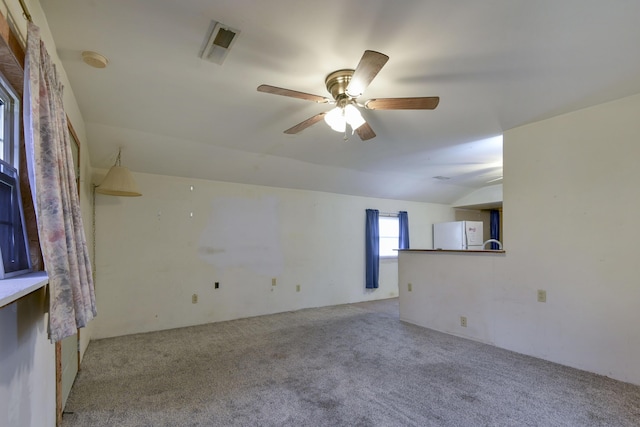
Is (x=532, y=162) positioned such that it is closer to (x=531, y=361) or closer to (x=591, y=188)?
(x=591, y=188)

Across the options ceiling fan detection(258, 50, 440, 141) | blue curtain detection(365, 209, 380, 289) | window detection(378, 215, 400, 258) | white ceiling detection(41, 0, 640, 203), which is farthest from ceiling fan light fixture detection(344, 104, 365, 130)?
window detection(378, 215, 400, 258)

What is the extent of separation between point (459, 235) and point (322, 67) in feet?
18.1

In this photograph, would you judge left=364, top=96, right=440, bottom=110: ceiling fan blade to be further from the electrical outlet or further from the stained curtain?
the electrical outlet

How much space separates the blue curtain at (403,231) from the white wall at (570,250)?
2944 millimetres

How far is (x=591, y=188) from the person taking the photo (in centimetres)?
288

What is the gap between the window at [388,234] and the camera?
6637mm

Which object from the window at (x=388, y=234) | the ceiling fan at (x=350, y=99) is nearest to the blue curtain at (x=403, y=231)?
the window at (x=388, y=234)

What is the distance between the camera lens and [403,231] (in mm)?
6766

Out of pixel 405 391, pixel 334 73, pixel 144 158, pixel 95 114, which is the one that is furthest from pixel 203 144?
pixel 405 391

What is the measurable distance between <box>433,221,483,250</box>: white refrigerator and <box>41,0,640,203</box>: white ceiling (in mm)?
2840

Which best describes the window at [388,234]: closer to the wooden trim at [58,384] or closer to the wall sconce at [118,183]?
the wall sconce at [118,183]

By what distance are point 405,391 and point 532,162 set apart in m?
2.58

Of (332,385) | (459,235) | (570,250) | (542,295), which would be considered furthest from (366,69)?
(459,235)

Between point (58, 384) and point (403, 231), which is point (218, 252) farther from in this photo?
point (403, 231)
